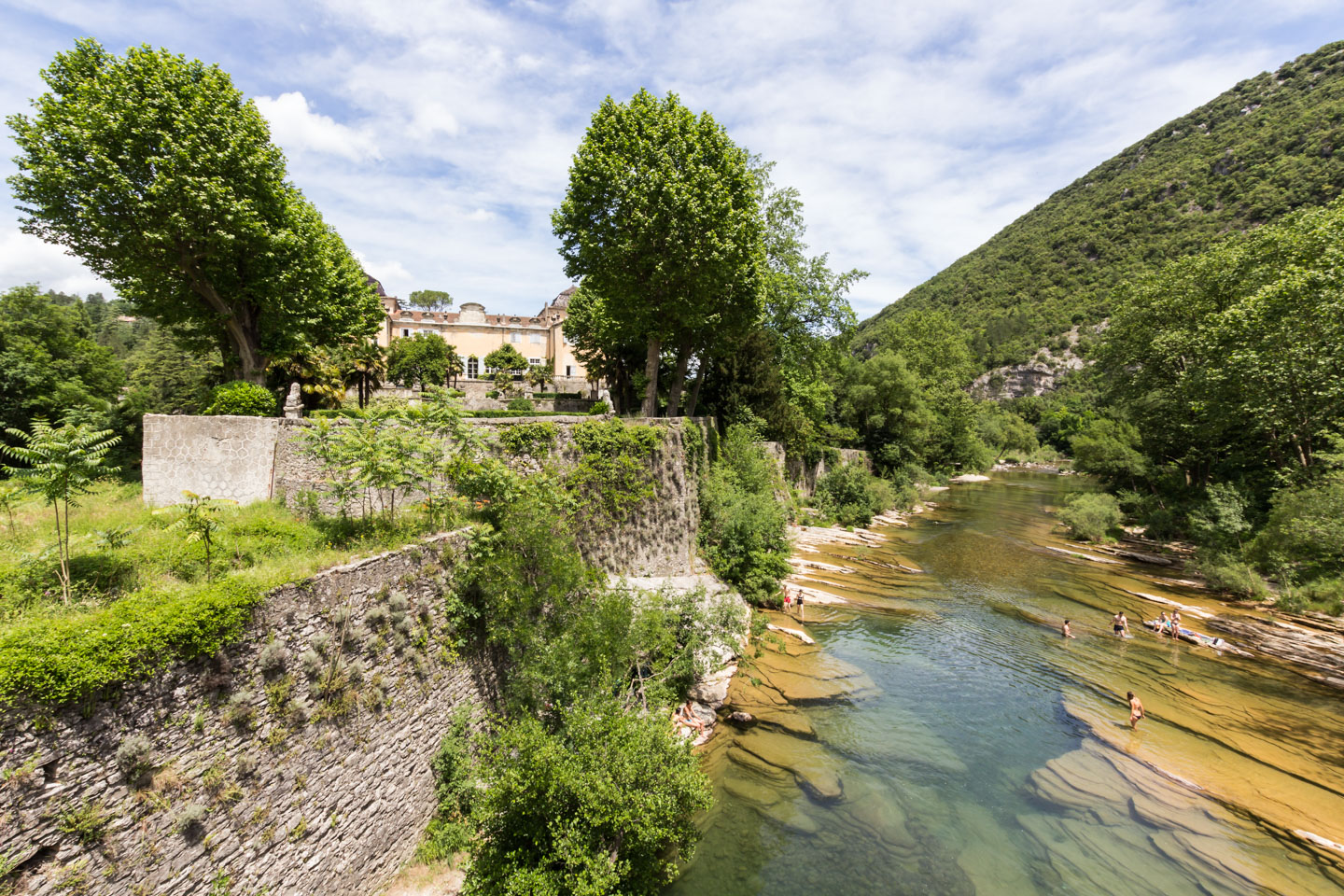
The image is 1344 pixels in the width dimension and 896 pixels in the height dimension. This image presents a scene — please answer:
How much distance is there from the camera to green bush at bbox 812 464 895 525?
33.3 metres

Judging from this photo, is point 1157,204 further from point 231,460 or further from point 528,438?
point 231,460

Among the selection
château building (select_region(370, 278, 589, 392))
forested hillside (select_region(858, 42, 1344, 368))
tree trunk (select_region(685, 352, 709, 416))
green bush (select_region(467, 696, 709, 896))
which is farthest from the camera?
forested hillside (select_region(858, 42, 1344, 368))

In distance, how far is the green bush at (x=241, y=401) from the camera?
11.7 metres

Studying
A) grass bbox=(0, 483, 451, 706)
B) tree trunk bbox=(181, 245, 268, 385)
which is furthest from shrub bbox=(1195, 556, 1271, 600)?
tree trunk bbox=(181, 245, 268, 385)

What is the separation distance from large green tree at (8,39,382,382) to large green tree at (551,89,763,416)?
29.1 feet

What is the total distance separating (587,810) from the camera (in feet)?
26.2

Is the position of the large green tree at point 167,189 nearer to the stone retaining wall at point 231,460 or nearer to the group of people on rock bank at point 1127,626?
the stone retaining wall at point 231,460

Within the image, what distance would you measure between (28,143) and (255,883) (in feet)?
57.3

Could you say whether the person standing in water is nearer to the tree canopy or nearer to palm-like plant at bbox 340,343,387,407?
palm-like plant at bbox 340,343,387,407

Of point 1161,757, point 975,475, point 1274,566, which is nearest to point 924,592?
point 1161,757

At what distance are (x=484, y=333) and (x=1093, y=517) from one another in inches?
1978

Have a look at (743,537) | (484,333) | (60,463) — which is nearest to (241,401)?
(60,463)

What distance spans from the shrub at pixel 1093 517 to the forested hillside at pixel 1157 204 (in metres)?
63.2

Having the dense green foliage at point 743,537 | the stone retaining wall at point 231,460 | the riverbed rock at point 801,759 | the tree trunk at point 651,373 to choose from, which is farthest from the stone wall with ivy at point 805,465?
the stone retaining wall at point 231,460
